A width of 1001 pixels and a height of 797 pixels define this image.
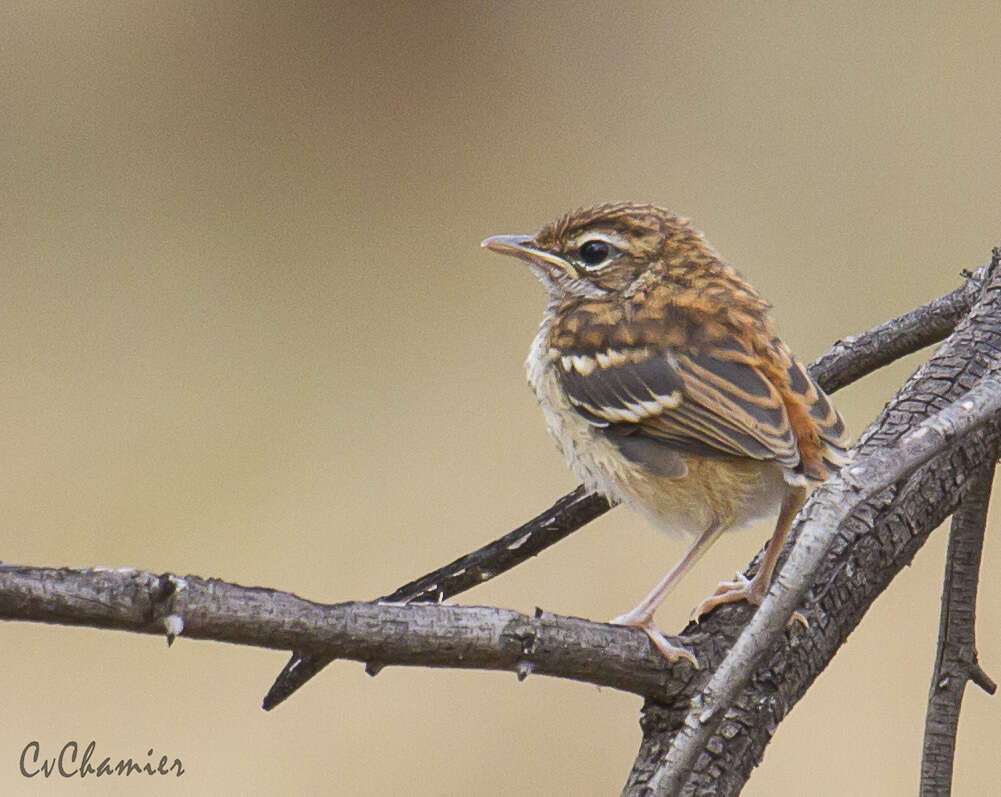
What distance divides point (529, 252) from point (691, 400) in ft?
2.49

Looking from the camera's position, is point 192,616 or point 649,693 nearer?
point 192,616

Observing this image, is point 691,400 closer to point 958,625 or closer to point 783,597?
point 958,625

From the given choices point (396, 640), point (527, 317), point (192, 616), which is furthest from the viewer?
point (527, 317)

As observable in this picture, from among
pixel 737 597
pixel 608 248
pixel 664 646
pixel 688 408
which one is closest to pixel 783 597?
pixel 664 646

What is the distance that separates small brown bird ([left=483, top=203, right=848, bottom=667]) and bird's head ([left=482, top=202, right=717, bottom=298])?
2 cm

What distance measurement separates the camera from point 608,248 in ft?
9.80

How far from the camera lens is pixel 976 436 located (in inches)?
96.4

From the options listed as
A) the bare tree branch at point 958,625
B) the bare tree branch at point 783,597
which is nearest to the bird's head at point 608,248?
the bare tree branch at point 958,625

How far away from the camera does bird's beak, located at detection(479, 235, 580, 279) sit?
120 inches

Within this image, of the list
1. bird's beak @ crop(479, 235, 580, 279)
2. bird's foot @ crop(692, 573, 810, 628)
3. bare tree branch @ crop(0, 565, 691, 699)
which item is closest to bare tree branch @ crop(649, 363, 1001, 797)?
bare tree branch @ crop(0, 565, 691, 699)

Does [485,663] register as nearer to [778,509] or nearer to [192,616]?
[192,616]

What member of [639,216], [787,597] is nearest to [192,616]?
[787,597]

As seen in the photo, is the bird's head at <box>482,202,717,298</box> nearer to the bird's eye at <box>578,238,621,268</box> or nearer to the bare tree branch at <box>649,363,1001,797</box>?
the bird's eye at <box>578,238,621,268</box>

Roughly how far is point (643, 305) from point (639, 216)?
0.32 m
